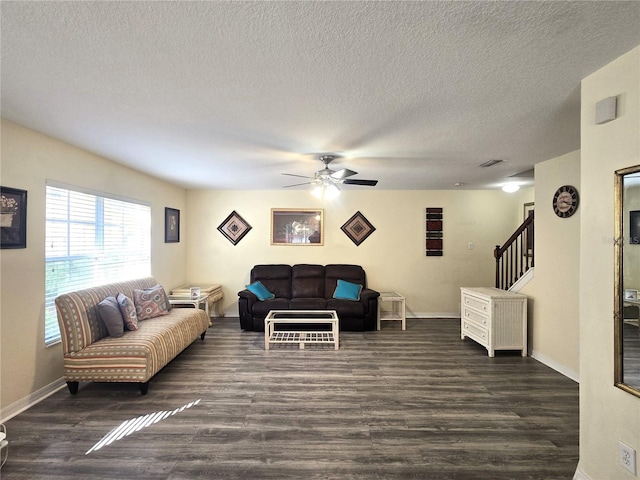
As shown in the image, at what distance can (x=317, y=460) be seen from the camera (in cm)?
191

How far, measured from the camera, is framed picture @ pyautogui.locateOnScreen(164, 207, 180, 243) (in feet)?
15.9

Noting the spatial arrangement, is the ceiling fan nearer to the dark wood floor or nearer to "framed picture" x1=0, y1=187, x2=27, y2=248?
the dark wood floor

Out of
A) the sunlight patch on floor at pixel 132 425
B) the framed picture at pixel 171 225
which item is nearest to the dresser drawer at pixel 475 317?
the sunlight patch on floor at pixel 132 425

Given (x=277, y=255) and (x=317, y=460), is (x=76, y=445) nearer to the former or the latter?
(x=317, y=460)

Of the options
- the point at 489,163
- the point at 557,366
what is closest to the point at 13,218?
the point at 489,163

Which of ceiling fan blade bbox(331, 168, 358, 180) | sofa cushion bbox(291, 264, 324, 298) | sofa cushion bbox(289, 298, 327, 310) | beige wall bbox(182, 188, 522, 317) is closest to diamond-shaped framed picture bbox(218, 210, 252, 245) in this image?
beige wall bbox(182, 188, 522, 317)

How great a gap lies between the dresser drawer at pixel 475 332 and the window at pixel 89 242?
4.87 m

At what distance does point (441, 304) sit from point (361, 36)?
5216 mm

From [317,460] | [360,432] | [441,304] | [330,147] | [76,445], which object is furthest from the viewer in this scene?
[441,304]

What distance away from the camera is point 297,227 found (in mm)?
5594

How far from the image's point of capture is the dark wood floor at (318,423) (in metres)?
1.86

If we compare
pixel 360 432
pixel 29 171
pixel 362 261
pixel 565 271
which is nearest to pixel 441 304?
pixel 362 261

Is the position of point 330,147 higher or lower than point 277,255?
higher

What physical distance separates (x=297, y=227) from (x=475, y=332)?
3446 millimetres
